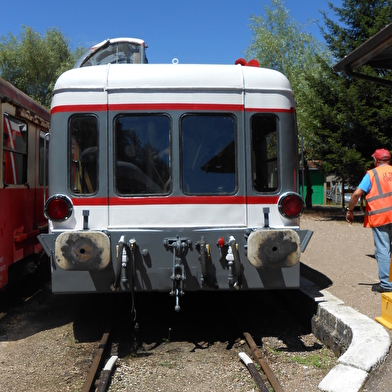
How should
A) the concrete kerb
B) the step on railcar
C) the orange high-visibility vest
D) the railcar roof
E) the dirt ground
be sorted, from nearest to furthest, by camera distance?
the concrete kerb, the dirt ground, the step on railcar, the railcar roof, the orange high-visibility vest

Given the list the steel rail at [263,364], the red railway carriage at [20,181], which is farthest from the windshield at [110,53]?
the steel rail at [263,364]

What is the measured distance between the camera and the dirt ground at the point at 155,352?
170 inches

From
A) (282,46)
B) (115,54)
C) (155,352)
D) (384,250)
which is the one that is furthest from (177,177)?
(282,46)

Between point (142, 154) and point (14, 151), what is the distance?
A: 222 centimetres

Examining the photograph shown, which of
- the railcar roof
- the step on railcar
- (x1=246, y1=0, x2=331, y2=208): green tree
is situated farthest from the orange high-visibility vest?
(x1=246, y1=0, x2=331, y2=208): green tree

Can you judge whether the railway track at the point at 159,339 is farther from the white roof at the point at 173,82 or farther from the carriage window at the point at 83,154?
the white roof at the point at 173,82

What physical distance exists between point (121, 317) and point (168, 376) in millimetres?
1992

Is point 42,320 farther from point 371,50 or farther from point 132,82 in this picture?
point 371,50

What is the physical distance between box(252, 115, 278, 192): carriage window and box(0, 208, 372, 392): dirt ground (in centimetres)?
176

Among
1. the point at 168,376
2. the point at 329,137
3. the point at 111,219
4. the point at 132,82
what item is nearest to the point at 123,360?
the point at 168,376

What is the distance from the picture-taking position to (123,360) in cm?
484

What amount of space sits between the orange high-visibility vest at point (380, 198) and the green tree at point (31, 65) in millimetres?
26343

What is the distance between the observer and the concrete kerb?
377cm

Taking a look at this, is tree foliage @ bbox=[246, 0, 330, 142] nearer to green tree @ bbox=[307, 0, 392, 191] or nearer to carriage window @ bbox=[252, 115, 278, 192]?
green tree @ bbox=[307, 0, 392, 191]
